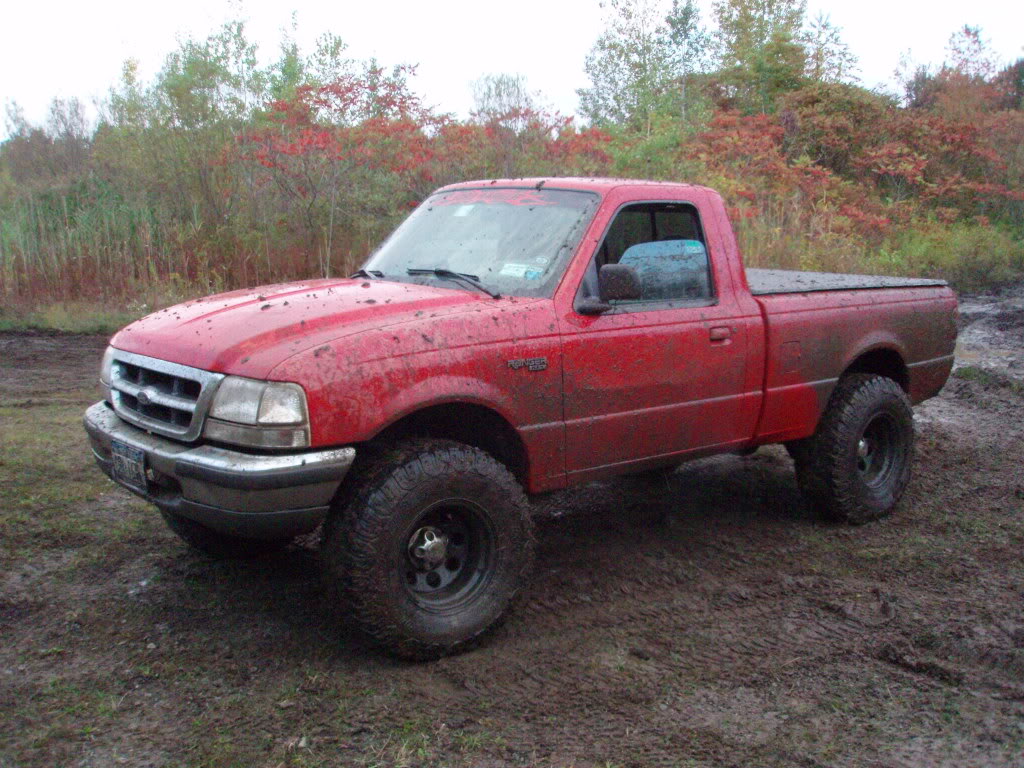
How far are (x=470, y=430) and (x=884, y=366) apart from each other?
311 centimetres

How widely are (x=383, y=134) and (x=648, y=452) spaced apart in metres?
9.42

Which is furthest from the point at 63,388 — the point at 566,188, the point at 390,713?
the point at 390,713

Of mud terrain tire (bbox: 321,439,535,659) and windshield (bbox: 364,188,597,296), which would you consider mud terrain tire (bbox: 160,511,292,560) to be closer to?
mud terrain tire (bbox: 321,439,535,659)

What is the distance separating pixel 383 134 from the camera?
510 inches

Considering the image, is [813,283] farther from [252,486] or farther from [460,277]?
[252,486]

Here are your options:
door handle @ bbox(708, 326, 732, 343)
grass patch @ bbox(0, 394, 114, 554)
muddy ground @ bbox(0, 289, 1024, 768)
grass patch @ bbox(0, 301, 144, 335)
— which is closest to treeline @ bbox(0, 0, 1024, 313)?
grass patch @ bbox(0, 301, 144, 335)

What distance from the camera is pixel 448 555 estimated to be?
3.99 m

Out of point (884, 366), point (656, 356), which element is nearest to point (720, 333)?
point (656, 356)

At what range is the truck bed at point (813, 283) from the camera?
5312mm

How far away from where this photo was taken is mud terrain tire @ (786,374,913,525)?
548 cm

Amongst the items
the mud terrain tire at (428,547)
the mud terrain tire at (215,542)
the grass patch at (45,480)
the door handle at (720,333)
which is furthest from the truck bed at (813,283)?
the grass patch at (45,480)

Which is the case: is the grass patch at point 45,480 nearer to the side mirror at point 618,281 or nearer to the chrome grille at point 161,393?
the chrome grille at point 161,393

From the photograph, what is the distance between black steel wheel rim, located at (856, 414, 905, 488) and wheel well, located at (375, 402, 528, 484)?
2.61 m

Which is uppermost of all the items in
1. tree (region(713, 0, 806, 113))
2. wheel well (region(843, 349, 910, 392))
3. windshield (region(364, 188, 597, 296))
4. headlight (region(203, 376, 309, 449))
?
tree (region(713, 0, 806, 113))
